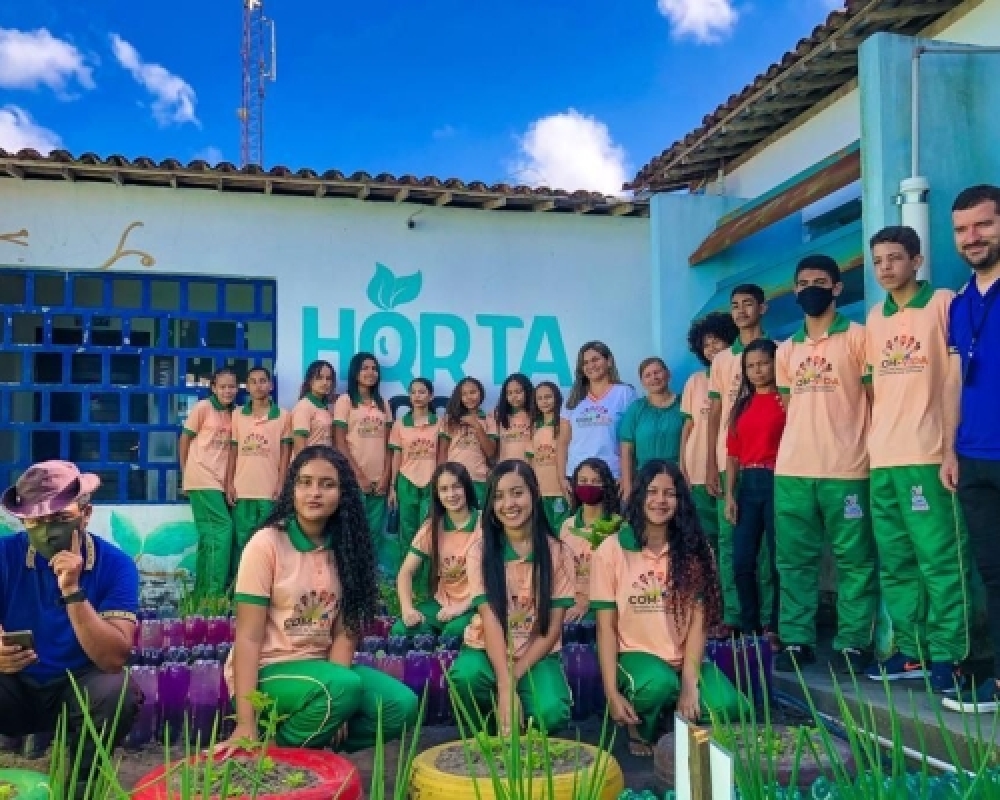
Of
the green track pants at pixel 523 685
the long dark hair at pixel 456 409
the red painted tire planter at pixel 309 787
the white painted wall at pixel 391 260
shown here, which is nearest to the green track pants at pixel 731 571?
the green track pants at pixel 523 685

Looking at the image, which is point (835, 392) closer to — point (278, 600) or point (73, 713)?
point (278, 600)

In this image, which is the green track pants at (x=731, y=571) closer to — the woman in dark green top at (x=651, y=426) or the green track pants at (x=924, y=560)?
the woman in dark green top at (x=651, y=426)

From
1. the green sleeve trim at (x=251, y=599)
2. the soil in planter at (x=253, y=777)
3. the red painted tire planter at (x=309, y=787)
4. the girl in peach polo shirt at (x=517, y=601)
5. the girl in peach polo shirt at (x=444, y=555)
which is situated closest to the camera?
the red painted tire planter at (x=309, y=787)

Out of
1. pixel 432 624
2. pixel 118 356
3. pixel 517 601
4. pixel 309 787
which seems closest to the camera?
pixel 309 787

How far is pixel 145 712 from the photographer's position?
343 cm

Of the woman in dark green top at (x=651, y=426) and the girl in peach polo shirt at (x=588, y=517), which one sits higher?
the woman in dark green top at (x=651, y=426)

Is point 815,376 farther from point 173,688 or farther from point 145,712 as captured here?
point 145,712

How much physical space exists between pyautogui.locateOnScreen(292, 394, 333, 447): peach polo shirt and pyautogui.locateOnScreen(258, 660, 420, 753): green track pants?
11.4 feet

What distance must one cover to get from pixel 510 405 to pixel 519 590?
282 cm

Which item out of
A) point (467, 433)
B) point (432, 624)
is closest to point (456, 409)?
point (467, 433)

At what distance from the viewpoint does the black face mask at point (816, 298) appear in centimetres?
391

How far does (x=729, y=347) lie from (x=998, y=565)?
7.02 ft

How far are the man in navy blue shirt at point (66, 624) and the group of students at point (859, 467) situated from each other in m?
2.05

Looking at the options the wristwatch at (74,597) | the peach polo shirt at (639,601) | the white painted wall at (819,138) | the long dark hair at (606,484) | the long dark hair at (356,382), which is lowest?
the peach polo shirt at (639,601)
